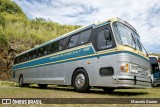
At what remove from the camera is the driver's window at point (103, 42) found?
10134 millimetres

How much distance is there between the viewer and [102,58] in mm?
10406

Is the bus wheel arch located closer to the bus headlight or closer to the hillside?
the bus headlight

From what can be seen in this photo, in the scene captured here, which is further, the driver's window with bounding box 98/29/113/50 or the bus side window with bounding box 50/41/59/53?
the bus side window with bounding box 50/41/59/53

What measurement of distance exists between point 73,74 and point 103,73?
2.31 metres

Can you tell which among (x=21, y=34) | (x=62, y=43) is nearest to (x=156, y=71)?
(x=62, y=43)

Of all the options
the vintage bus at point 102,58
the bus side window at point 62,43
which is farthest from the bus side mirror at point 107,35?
the bus side window at point 62,43

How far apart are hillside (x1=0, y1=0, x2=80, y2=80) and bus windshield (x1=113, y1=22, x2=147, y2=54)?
18827mm

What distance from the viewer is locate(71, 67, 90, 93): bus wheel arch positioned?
11125 mm

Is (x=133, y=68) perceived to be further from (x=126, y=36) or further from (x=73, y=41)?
(x=73, y=41)

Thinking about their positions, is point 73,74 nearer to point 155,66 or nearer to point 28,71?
point 28,71

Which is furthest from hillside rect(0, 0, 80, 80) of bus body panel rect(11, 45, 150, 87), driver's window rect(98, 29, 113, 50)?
driver's window rect(98, 29, 113, 50)

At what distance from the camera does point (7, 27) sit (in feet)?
103

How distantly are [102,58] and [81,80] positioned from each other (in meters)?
1.71

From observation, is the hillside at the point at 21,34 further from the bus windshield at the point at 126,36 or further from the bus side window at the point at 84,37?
the bus windshield at the point at 126,36
